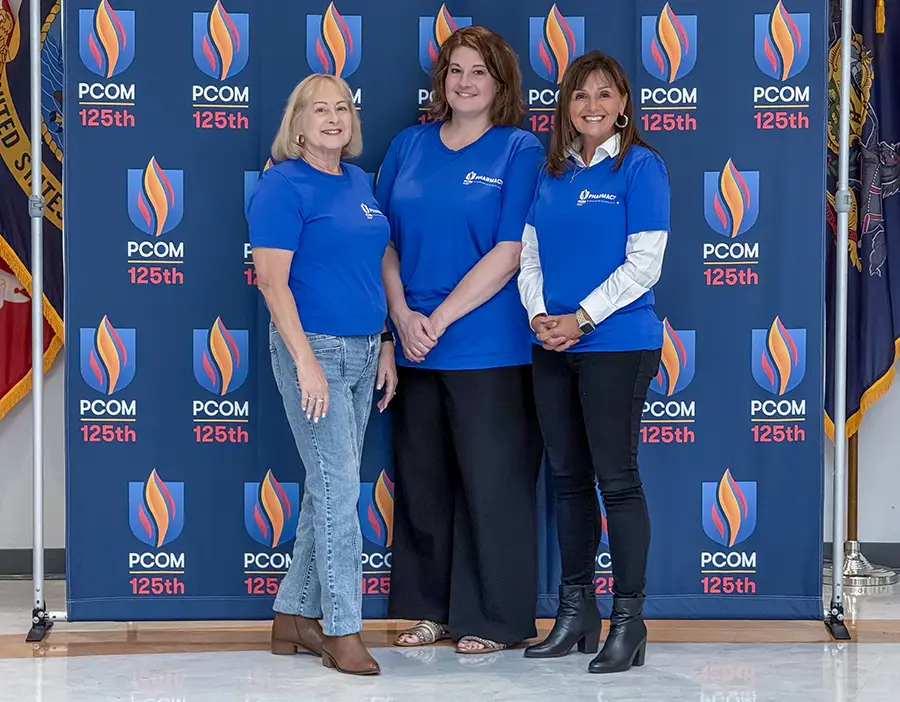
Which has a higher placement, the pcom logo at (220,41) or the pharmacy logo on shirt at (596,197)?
the pcom logo at (220,41)

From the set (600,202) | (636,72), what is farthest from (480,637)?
(636,72)

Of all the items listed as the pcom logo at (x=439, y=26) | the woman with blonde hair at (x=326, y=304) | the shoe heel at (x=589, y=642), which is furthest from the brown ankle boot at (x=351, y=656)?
the pcom logo at (x=439, y=26)

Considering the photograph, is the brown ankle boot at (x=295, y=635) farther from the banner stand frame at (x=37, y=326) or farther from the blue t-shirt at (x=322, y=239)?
the blue t-shirt at (x=322, y=239)

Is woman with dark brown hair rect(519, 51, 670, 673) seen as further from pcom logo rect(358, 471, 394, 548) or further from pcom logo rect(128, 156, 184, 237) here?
pcom logo rect(128, 156, 184, 237)

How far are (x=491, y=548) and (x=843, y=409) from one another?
113 centimetres

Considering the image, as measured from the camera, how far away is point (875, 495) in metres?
4.29

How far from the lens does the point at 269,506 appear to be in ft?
11.4

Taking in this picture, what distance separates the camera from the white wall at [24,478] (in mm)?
4164

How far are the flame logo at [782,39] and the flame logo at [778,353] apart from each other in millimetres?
772

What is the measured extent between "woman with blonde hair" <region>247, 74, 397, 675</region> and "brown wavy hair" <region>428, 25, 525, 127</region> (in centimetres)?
31

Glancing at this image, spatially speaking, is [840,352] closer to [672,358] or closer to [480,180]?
[672,358]

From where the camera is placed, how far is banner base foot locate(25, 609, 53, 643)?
11.0 ft

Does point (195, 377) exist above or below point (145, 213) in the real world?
below

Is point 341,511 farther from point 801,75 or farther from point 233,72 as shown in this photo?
point 801,75
